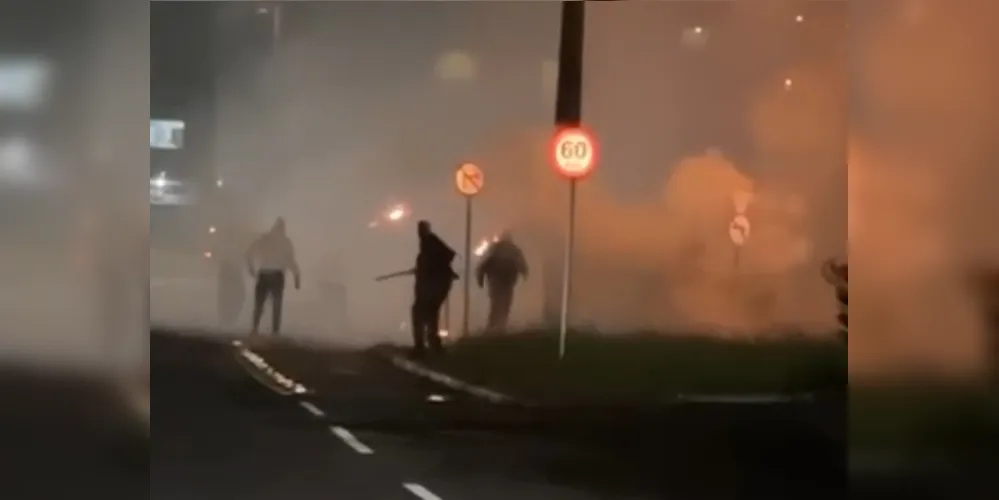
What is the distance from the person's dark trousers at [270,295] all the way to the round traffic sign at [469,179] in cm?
36

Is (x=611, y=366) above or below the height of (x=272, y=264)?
below

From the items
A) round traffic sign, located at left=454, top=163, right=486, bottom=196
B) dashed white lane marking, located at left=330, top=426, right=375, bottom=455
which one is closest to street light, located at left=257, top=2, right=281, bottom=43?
round traffic sign, located at left=454, top=163, right=486, bottom=196

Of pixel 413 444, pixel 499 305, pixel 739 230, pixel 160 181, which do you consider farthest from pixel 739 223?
pixel 160 181

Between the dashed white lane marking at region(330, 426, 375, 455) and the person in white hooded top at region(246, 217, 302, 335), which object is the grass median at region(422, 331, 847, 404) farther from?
the person in white hooded top at region(246, 217, 302, 335)

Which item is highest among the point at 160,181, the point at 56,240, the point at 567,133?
the point at 567,133

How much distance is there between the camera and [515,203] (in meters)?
1.88

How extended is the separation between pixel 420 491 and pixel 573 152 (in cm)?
67

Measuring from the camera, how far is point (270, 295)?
1.86 metres

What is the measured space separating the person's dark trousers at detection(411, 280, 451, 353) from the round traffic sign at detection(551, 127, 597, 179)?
300mm

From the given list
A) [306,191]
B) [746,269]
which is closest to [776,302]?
[746,269]

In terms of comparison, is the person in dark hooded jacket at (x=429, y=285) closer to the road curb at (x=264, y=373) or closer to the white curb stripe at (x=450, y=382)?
the white curb stripe at (x=450, y=382)

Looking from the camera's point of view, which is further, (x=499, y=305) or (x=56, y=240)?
(x=499, y=305)

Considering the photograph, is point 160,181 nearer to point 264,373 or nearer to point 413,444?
point 264,373

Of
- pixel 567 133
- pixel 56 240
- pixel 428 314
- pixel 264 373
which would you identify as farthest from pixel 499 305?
pixel 56 240
